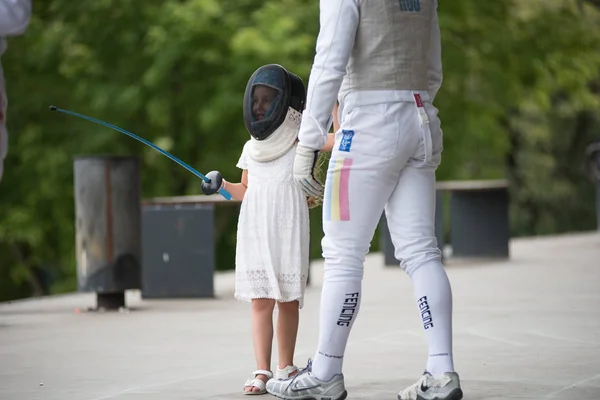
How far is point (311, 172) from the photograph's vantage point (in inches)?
261

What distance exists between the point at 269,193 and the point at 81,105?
19.1 m

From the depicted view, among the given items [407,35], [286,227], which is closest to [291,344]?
[286,227]

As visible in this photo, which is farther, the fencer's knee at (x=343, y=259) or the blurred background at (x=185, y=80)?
the blurred background at (x=185, y=80)

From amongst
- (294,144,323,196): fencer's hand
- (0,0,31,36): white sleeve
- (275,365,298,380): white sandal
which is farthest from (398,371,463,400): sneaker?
(0,0,31,36): white sleeve

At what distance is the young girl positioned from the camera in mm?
7230

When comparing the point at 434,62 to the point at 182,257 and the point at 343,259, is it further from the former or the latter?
the point at 182,257

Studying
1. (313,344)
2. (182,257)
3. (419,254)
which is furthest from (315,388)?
(182,257)

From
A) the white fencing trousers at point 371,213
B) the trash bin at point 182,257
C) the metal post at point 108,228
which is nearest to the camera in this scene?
the white fencing trousers at point 371,213

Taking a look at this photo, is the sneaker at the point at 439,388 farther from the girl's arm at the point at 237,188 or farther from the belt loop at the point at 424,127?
the girl's arm at the point at 237,188

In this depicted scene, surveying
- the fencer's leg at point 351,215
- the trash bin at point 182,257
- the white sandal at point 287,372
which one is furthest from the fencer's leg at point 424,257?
the trash bin at point 182,257

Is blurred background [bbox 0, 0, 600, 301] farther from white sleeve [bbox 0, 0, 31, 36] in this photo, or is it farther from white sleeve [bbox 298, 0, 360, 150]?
white sleeve [bbox 0, 0, 31, 36]

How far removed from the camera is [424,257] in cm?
658

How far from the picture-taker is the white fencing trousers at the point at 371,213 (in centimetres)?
652

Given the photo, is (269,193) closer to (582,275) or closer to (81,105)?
(582,275)
